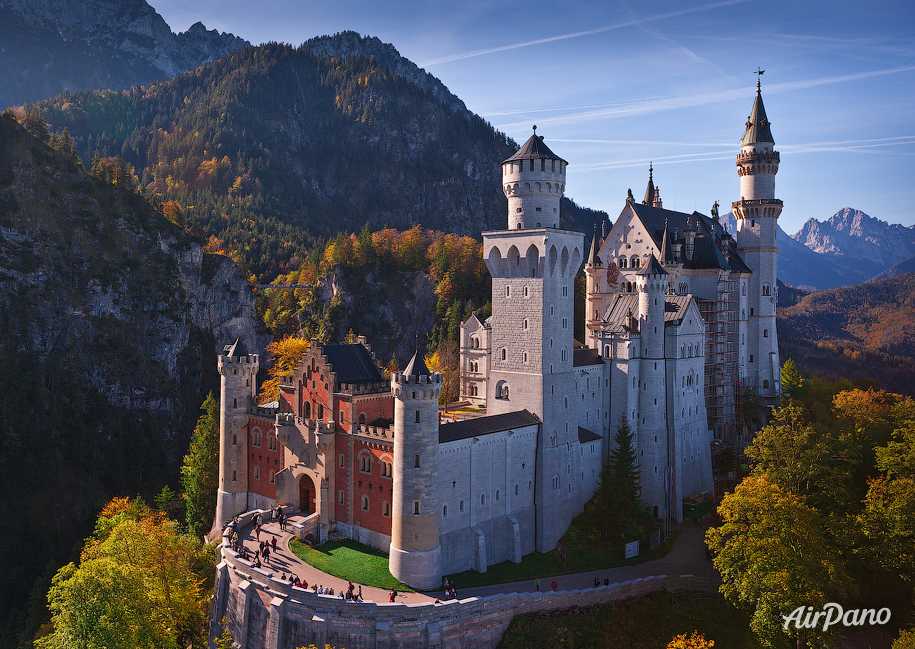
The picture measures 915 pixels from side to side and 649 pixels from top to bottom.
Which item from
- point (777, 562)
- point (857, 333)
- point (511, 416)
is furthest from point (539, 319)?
point (857, 333)

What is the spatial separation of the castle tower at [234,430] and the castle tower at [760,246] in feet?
190

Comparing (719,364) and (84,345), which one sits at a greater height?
(84,345)

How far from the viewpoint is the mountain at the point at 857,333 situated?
11519 cm

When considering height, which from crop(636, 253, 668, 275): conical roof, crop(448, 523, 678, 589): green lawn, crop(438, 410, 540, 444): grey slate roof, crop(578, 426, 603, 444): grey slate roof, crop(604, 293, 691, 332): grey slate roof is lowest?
crop(448, 523, 678, 589): green lawn

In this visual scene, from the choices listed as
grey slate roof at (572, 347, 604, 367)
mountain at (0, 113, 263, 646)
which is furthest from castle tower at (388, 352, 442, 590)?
mountain at (0, 113, 263, 646)

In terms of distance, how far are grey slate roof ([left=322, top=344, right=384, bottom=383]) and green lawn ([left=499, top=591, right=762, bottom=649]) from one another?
853 inches

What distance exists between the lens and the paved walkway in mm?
42094

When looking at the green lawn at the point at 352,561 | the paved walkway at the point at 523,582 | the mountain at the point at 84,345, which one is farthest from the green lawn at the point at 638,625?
the mountain at the point at 84,345

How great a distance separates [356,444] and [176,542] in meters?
16.5

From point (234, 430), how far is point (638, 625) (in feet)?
120

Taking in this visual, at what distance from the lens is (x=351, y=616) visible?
3894 cm

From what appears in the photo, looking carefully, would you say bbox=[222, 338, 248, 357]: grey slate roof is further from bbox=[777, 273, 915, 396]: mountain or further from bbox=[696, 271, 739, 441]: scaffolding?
bbox=[777, 273, 915, 396]: mountain

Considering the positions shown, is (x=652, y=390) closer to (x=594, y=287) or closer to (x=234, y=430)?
(x=594, y=287)

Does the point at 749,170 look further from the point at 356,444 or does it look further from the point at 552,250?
the point at 356,444
